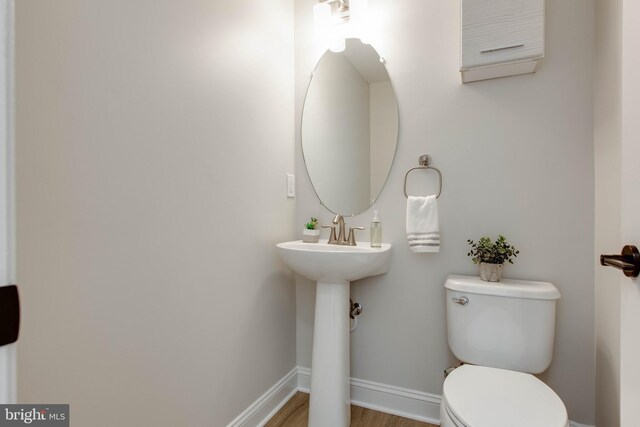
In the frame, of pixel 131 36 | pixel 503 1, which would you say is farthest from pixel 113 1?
pixel 503 1

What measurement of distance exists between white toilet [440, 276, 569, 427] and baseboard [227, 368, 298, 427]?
84cm

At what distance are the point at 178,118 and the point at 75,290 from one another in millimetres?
611

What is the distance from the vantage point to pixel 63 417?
73 centimetres

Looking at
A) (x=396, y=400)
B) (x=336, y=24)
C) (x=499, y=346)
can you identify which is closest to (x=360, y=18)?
(x=336, y=24)

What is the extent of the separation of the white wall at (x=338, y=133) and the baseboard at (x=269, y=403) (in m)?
0.99

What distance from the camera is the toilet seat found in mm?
887

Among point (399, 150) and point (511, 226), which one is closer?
point (511, 226)

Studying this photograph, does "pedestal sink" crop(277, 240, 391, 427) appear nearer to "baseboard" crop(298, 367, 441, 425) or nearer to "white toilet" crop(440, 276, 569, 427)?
"baseboard" crop(298, 367, 441, 425)

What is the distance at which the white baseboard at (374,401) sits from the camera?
1.52 m

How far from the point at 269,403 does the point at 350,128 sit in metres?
1.47

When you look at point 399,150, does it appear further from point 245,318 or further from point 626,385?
point 626,385

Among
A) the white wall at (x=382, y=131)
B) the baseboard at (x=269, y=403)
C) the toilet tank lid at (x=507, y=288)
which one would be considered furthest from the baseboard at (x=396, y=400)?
the white wall at (x=382, y=131)

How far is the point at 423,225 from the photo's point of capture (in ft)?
4.82

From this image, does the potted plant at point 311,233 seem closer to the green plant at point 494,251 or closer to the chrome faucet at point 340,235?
the chrome faucet at point 340,235
